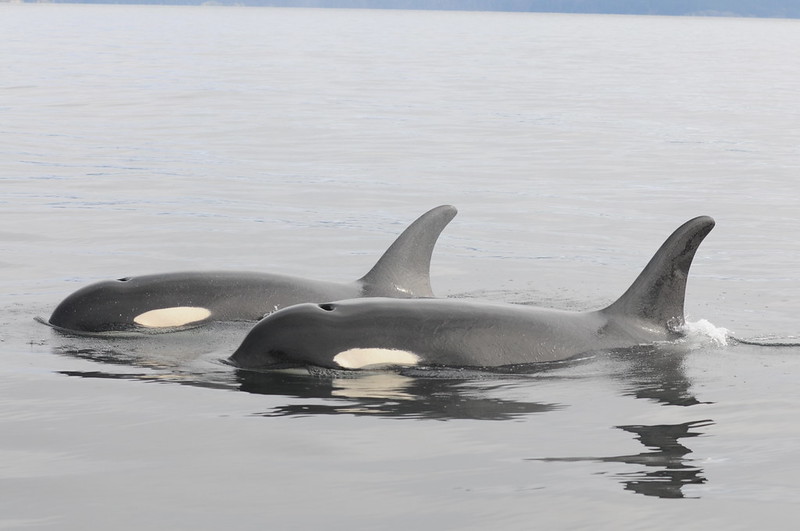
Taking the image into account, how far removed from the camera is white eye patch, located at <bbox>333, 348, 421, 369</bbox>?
9000 mm

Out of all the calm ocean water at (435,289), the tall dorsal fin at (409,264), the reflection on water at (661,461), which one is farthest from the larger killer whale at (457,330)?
the tall dorsal fin at (409,264)

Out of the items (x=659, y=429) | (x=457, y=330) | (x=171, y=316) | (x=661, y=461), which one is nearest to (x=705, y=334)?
(x=457, y=330)

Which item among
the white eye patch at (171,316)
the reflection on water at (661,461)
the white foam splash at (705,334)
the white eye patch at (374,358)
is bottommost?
the reflection on water at (661,461)

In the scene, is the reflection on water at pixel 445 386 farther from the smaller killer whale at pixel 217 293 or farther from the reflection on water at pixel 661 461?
the smaller killer whale at pixel 217 293

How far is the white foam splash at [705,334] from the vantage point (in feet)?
34.2

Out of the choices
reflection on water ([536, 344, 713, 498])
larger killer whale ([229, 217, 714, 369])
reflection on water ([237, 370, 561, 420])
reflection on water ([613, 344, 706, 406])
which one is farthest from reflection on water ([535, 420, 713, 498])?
larger killer whale ([229, 217, 714, 369])

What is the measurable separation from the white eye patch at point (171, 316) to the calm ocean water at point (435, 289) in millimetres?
207

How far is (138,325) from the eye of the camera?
10.8 metres

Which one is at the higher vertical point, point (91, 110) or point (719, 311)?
point (91, 110)

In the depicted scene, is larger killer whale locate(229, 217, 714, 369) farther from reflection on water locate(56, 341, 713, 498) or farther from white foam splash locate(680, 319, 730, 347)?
white foam splash locate(680, 319, 730, 347)

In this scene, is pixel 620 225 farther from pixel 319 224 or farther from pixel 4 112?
pixel 4 112

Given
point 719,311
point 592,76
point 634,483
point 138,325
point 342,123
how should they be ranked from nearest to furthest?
1. point 634,483
2. point 138,325
3. point 719,311
4. point 342,123
5. point 592,76

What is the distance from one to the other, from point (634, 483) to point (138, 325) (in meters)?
5.20

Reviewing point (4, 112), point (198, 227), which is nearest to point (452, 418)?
point (198, 227)
